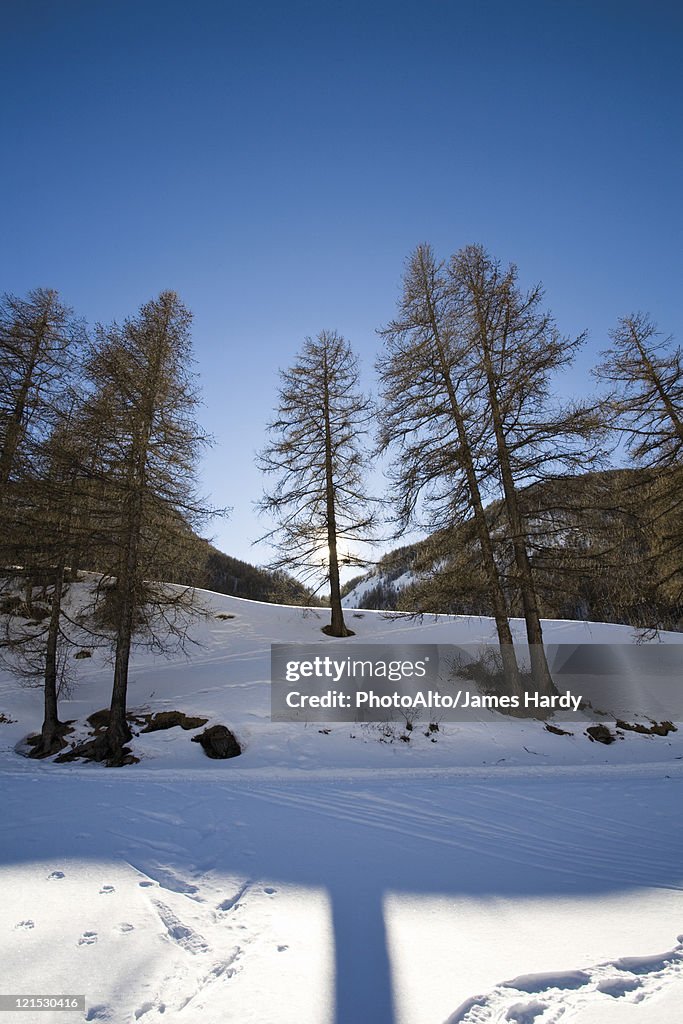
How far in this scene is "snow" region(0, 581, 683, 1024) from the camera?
2285 millimetres

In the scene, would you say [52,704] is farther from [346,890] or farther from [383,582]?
[383,582]

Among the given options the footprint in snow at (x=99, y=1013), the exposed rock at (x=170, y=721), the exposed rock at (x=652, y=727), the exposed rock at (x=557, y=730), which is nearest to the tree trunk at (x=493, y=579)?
the exposed rock at (x=557, y=730)

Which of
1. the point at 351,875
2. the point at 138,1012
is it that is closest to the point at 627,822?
the point at 351,875

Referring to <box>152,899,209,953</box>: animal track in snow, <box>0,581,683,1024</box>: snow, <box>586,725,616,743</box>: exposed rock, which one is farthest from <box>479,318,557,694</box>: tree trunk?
<box>152,899,209,953</box>: animal track in snow

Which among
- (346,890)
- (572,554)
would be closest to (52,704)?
(346,890)

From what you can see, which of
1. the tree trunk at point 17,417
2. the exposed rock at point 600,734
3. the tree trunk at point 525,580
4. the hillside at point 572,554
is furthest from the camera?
the tree trunk at point 17,417

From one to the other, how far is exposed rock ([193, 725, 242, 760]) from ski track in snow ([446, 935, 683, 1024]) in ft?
22.9

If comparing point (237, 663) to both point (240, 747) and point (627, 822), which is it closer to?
point (240, 747)

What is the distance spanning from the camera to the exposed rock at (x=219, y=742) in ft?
27.0

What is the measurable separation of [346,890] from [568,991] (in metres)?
1.76

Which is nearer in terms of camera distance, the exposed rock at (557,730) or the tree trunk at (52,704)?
the tree trunk at (52,704)

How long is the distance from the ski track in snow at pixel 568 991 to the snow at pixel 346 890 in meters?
0.01

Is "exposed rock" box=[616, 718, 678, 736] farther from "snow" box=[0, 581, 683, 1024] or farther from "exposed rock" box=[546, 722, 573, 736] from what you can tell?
"snow" box=[0, 581, 683, 1024]

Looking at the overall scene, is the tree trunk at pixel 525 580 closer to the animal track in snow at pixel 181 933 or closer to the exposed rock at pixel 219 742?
the exposed rock at pixel 219 742
